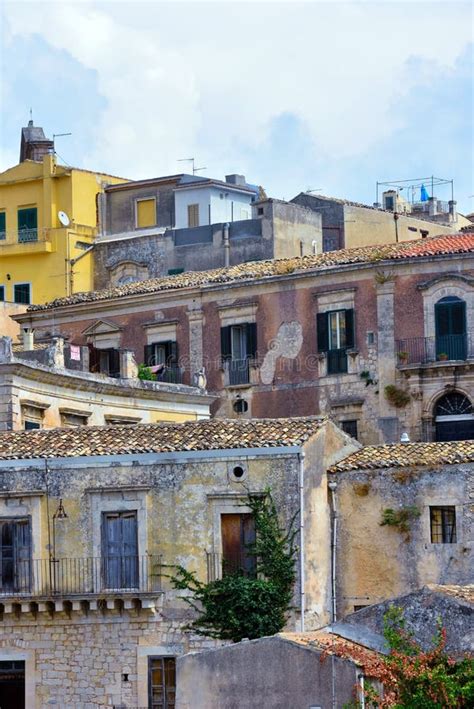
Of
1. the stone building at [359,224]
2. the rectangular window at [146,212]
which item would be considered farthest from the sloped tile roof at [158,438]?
the rectangular window at [146,212]

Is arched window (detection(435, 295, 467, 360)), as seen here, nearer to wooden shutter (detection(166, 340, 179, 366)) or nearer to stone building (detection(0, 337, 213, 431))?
stone building (detection(0, 337, 213, 431))

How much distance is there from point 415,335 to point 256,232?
1273 cm

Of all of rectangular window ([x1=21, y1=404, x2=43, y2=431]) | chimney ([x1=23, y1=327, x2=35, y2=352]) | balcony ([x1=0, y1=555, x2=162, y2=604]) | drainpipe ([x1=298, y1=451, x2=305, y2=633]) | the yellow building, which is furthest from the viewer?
the yellow building

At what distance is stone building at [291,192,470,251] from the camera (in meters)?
77.7

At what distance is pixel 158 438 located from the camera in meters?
49.9

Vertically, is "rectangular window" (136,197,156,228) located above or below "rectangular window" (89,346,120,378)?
above

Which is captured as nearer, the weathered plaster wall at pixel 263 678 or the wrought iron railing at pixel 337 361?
the weathered plaster wall at pixel 263 678

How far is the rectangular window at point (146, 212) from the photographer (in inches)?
3174

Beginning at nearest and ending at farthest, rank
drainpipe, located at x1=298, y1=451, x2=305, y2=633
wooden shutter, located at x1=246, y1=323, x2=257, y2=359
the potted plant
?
drainpipe, located at x1=298, y1=451, x2=305, y2=633 < the potted plant < wooden shutter, located at x1=246, y1=323, x2=257, y2=359

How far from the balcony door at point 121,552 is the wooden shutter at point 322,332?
16.7 metres

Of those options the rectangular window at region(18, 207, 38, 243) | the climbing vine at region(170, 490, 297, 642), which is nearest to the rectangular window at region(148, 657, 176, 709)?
the climbing vine at region(170, 490, 297, 642)

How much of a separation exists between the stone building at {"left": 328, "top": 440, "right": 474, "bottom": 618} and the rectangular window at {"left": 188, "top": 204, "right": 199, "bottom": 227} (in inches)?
1217

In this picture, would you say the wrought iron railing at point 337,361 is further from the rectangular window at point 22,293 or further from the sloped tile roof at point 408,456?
the rectangular window at point 22,293

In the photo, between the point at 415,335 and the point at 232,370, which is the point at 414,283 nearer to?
the point at 415,335
